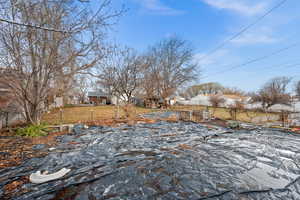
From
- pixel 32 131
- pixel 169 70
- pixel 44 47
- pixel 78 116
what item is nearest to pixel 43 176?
pixel 32 131

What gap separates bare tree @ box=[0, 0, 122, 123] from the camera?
4.16 metres

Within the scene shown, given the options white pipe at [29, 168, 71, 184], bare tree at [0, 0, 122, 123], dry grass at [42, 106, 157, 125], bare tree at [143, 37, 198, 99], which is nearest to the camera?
white pipe at [29, 168, 71, 184]

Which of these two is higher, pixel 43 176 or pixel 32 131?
pixel 32 131

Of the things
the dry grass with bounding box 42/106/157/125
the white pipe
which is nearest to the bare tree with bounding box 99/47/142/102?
the dry grass with bounding box 42/106/157/125

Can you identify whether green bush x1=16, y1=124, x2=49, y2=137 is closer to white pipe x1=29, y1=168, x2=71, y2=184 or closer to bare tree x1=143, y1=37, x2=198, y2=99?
white pipe x1=29, y1=168, x2=71, y2=184

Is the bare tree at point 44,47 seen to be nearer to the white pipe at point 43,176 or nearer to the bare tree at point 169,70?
the white pipe at point 43,176

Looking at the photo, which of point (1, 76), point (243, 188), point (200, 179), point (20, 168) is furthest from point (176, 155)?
point (1, 76)

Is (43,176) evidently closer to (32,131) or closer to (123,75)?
(32,131)

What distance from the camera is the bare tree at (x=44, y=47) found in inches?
164

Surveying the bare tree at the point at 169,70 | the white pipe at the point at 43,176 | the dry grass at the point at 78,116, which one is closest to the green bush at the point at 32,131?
the dry grass at the point at 78,116

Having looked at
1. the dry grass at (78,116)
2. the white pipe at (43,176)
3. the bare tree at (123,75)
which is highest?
the bare tree at (123,75)

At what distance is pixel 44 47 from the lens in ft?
16.0

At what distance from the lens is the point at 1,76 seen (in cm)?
438

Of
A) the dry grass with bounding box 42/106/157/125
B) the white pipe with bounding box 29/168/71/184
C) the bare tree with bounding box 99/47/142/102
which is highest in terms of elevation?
the bare tree with bounding box 99/47/142/102
